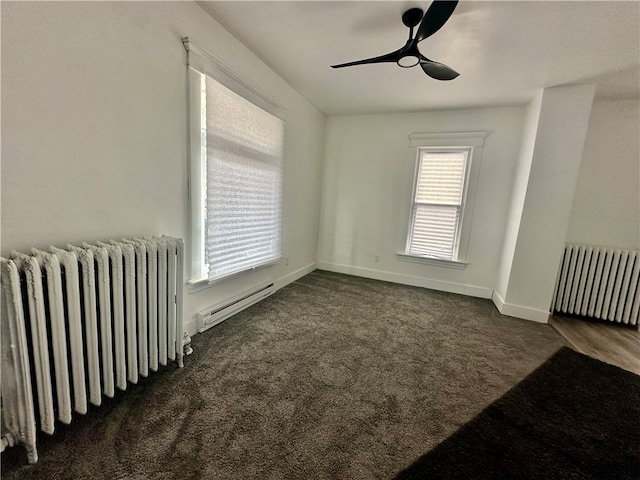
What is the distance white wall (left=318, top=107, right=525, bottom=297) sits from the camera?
3.53 metres

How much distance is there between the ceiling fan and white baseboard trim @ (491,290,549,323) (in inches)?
105

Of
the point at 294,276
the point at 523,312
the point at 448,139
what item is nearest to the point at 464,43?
the point at 448,139

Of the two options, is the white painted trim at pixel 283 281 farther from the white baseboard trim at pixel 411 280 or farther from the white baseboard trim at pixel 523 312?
the white baseboard trim at pixel 523 312

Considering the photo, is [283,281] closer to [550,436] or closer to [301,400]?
[301,400]

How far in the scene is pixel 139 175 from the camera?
1729 millimetres

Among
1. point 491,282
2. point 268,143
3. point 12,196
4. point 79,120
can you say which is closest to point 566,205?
point 491,282

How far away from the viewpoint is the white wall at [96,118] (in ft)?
3.93

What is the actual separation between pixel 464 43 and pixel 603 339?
10.5 ft

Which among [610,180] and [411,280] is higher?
[610,180]

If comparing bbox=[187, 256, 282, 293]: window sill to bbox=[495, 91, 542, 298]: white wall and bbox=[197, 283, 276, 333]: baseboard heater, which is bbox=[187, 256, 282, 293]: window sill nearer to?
bbox=[197, 283, 276, 333]: baseboard heater

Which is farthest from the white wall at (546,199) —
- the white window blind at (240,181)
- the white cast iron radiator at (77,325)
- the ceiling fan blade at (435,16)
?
the white cast iron radiator at (77,325)

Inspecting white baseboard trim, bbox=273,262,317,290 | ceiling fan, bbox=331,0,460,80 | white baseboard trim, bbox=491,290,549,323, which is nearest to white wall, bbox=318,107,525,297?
white baseboard trim, bbox=273,262,317,290

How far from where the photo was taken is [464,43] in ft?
7.06

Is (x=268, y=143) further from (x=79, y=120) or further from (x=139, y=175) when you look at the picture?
(x=79, y=120)
